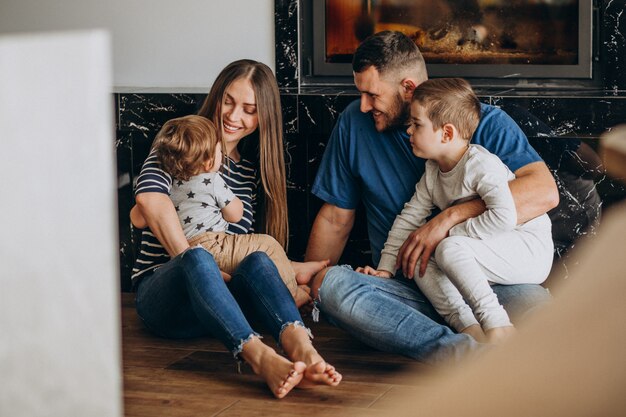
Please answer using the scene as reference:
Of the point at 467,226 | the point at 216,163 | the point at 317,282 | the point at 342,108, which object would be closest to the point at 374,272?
the point at 317,282

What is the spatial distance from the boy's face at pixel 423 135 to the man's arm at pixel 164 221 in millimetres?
674

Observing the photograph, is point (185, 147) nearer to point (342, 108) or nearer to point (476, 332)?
point (342, 108)

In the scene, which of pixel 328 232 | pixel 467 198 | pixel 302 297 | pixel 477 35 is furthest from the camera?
pixel 477 35

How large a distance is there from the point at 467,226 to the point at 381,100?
47cm

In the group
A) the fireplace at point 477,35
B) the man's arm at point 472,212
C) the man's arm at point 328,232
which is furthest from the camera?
the fireplace at point 477,35

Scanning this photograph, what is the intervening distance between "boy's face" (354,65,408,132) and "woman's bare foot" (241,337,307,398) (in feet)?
2.56

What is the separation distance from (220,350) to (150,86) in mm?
1249

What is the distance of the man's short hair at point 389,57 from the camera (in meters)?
2.55

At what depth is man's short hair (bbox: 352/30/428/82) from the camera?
101 inches

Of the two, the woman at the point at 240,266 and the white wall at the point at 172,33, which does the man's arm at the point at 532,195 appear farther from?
the white wall at the point at 172,33

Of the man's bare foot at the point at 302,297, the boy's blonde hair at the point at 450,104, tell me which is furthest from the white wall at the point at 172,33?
A: the boy's blonde hair at the point at 450,104

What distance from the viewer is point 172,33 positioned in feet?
10.9

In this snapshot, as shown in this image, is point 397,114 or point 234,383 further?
point 397,114

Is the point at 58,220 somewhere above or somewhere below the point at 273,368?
above
